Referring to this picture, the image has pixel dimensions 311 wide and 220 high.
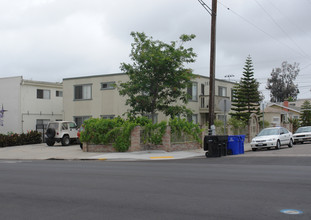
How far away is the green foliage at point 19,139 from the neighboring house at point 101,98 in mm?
4291

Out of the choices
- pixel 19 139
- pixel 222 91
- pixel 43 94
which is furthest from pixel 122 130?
pixel 222 91

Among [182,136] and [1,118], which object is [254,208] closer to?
[182,136]

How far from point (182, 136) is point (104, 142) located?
16.0 feet

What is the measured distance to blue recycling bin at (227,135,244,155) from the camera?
21609mm

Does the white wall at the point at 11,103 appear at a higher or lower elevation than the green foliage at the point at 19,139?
higher

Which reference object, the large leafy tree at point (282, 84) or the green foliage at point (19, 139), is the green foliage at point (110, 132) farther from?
the large leafy tree at point (282, 84)

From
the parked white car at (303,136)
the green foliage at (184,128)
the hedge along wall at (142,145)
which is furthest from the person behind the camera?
the parked white car at (303,136)

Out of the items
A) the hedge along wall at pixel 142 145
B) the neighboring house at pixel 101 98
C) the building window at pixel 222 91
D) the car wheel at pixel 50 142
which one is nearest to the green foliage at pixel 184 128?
the hedge along wall at pixel 142 145

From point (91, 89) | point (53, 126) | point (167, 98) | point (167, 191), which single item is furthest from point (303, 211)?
point (91, 89)

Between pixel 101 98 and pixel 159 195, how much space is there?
2597 cm

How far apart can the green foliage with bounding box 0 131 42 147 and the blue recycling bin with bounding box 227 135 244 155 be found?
17.4 m

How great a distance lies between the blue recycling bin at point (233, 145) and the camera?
21.6 meters

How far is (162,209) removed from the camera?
724cm

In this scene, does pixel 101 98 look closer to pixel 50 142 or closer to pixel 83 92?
pixel 83 92
